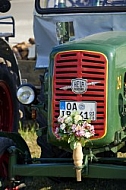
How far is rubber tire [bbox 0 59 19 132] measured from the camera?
6044mm

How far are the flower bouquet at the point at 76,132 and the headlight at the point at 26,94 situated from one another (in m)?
0.76

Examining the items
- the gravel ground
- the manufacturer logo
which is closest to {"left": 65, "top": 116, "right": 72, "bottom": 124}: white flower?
the manufacturer logo

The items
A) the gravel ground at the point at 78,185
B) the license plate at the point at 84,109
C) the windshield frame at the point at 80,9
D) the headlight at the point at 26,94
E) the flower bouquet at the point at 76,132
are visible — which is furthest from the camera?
the gravel ground at the point at 78,185

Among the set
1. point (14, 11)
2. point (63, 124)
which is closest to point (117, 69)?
point (63, 124)

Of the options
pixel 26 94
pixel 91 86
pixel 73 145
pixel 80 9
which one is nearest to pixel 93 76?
pixel 91 86

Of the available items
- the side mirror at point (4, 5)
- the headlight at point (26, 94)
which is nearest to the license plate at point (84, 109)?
the headlight at point (26, 94)

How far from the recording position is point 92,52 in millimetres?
4328

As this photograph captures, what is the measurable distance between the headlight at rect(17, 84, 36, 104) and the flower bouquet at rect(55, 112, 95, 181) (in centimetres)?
76

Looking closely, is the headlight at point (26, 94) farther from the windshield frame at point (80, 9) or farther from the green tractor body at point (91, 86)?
the windshield frame at point (80, 9)

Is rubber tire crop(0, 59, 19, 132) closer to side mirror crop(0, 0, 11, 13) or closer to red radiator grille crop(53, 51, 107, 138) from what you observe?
side mirror crop(0, 0, 11, 13)

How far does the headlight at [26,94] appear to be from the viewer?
16.1ft

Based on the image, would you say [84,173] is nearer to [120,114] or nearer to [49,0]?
[120,114]

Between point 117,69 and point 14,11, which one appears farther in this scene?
point 14,11

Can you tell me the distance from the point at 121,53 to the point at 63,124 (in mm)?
796
